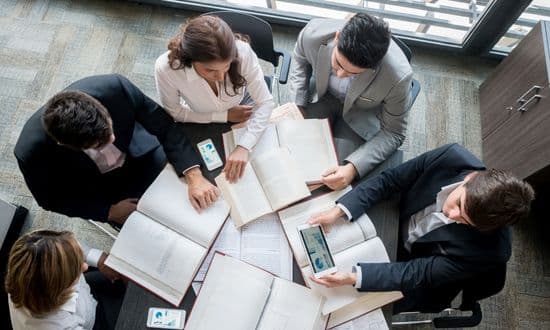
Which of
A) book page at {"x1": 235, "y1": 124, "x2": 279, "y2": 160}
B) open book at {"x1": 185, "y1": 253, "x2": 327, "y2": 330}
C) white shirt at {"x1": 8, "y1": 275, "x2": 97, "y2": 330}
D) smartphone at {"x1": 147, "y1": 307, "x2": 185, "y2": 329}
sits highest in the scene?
book page at {"x1": 235, "y1": 124, "x2": 279, "y2": 160}

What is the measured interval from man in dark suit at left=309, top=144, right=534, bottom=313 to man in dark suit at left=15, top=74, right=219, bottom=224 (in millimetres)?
617

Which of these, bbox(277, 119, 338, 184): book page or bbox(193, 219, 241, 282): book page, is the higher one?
bbox(277, 119, 338, 184): book page

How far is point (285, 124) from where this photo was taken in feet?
6.09

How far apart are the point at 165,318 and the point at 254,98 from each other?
0.98m

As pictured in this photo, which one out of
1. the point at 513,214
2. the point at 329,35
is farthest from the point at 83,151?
the point at 513,214

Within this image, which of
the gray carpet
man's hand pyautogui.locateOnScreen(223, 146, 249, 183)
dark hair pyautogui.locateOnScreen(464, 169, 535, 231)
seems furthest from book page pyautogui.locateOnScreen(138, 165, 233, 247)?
the gray carpet

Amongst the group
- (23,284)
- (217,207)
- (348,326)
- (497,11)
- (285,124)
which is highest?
(497,11)

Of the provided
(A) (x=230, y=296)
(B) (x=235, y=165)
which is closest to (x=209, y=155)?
(B) (x=235, y=165)

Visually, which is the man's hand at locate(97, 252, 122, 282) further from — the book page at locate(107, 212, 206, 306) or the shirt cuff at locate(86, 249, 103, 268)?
the book page at locate(107, 212, 206, 306)

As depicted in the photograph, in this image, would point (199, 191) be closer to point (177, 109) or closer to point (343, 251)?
point (177, 109)

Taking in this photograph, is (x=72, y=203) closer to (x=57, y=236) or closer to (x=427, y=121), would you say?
(x=57, y=236)

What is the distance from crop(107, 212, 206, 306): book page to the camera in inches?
61.3

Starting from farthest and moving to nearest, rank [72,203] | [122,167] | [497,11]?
1. [497,11]
2. [122,167]
3. [72,203]

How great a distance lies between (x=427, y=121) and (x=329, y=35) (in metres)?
1.30
